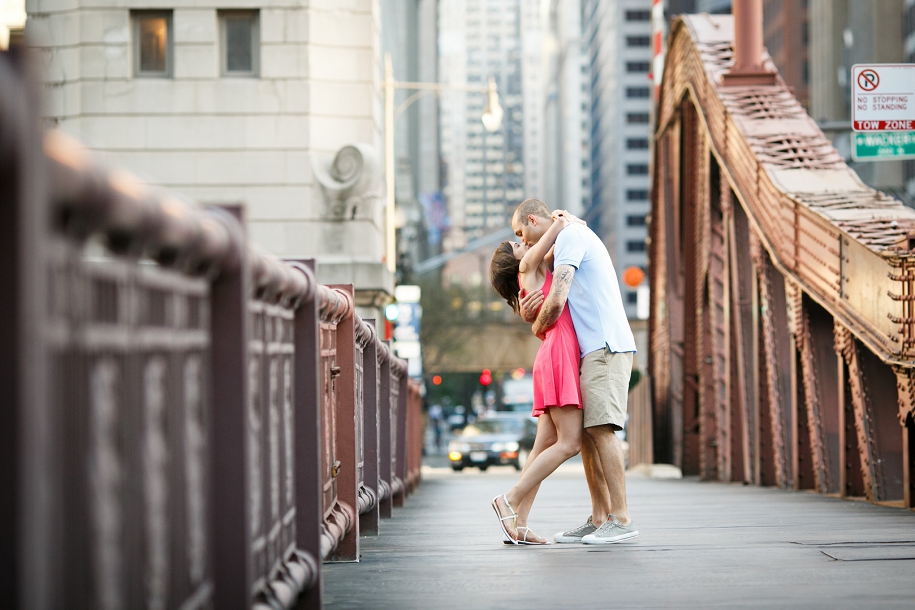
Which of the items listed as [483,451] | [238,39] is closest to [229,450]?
[238,39]

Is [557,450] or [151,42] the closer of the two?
[557,450]

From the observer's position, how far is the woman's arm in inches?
255

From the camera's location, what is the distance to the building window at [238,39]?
1770 centimetres

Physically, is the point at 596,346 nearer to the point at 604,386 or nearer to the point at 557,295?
the point at 604,386

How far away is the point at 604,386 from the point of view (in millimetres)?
6336

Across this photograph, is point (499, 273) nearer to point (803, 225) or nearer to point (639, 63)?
point (803, 225)

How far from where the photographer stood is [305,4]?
17516 millimetres

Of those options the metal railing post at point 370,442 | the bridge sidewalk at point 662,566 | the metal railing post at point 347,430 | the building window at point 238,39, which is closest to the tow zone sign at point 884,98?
the bridge sidewalk at point 662,566

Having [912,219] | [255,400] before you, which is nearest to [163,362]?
[255,400]

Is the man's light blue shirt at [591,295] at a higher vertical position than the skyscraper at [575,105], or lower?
lower

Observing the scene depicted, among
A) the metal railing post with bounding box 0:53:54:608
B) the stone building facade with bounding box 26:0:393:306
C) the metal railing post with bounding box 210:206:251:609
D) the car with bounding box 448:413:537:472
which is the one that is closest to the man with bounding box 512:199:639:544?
the metal railing post with bounding box 210:206:251:609

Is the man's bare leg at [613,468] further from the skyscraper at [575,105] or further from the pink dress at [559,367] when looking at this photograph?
the skyscraper at [575,105]

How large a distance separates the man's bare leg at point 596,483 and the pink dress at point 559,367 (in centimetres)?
24

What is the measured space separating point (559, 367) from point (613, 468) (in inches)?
21.8
